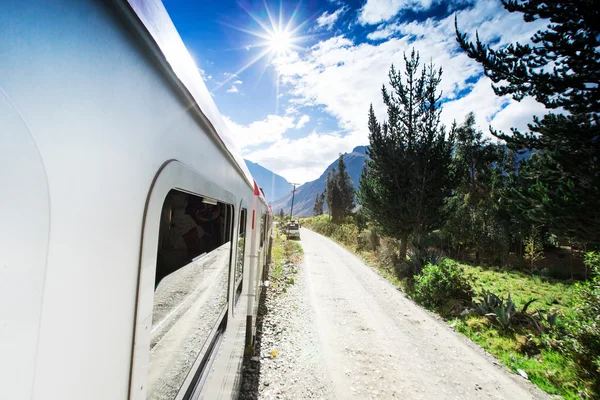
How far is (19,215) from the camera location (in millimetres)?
372

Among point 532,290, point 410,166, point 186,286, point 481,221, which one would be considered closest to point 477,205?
point 481,221

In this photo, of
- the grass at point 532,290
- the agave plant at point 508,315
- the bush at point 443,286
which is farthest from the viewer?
the grass at point 532,290

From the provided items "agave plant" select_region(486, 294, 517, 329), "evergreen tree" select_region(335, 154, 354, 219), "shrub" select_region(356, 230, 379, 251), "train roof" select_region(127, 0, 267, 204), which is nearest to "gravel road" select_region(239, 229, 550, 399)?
"agave plant" select_region(486, 294, 517, 329)

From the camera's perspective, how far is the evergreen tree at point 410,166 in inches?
415

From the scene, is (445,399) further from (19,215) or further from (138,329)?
(19,215)

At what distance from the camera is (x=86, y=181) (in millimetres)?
524

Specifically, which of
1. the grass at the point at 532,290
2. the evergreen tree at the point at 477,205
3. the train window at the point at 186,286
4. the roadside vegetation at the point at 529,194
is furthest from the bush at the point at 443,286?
the evergreen tree at the point at 477,205

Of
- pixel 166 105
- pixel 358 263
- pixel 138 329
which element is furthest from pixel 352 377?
pixel 358 263

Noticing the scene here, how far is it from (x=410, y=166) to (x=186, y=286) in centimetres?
1084

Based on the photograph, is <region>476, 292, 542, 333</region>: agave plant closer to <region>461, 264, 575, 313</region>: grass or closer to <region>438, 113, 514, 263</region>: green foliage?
<region>461, 264, 575, 313</region>: grass

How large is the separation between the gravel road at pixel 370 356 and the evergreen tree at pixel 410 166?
4441 millimetres

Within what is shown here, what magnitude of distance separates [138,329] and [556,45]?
785cm

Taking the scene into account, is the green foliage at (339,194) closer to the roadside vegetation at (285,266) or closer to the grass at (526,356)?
the roadside vegetation at (285,266)

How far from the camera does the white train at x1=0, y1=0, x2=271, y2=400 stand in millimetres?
373
